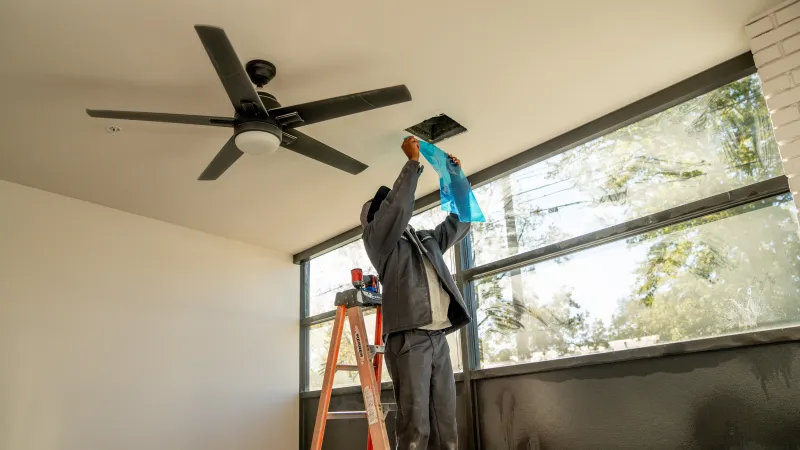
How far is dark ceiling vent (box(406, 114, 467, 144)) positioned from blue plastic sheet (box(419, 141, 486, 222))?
293 mm

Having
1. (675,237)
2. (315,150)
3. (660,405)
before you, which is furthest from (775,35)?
(315,150)

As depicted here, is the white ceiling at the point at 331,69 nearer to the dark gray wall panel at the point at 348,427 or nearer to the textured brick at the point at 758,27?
the textured brick at the point at 758,27

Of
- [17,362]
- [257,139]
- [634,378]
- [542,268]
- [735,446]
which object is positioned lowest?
[735,446]

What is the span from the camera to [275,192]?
3809 millimetres

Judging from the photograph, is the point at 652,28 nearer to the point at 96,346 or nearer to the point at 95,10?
the point at 95,10

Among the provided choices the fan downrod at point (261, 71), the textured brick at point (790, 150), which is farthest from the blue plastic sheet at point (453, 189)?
the textured brick at point (790, 150)

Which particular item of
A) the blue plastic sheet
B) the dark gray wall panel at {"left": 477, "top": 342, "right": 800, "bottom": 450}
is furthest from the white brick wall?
the blue plastic sheet

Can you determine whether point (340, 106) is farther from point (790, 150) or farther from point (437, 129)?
point (790, 150)

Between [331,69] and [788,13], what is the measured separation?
1.98m

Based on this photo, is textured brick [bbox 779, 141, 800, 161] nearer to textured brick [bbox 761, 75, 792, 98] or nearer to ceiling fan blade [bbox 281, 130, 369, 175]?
textured brick [bbox 761, 75, 792, 98]

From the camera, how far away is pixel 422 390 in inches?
85.1

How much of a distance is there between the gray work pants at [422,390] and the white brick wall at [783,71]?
160cm

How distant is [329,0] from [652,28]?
143 centimetres

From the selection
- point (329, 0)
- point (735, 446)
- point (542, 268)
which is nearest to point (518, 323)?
point (542, 268)
